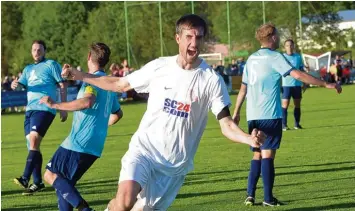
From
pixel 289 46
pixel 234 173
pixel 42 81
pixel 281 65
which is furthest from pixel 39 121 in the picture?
pixel 289 46

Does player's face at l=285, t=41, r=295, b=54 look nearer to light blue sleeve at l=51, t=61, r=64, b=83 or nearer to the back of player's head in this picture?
Result: light blue sleeve at l=51, t=61, r=64, b=83

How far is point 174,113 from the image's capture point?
6.99 m

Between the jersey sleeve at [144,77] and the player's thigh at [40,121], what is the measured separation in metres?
5.54

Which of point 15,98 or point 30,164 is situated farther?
point 15,98

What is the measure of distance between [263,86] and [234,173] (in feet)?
9.92

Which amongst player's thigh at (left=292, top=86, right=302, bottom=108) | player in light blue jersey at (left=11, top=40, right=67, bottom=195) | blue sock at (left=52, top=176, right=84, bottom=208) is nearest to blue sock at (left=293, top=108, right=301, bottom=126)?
player's thigh at (left=292, top=86, right=302, bottom=108)

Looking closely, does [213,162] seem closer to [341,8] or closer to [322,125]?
[322,125]

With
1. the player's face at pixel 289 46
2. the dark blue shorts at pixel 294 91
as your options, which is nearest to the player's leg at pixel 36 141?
the player's face at pixel 289 46

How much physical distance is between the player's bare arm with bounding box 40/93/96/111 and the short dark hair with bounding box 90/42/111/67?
0.43m

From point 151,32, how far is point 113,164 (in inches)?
1897

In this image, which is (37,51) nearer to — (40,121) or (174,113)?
(40,121)

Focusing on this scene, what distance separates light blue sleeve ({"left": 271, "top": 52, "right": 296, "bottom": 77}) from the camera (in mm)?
10219

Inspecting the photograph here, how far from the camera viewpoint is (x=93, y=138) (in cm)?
923

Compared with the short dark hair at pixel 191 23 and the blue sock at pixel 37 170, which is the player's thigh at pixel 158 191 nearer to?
the short dark hair at pixel 191 23
